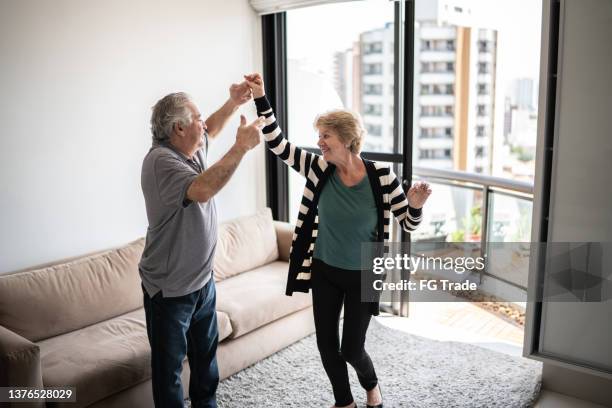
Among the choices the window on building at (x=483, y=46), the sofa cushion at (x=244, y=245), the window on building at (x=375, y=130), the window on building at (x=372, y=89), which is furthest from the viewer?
the window on building at (x=483, y=46)

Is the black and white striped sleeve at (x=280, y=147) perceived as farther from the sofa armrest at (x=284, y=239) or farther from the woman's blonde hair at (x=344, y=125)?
the sofa armrest at (x=284, y=239)

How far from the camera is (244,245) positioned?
3553mm

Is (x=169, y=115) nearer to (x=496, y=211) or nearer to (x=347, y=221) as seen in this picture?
(x=347, y=221)

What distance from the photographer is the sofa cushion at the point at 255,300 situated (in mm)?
2920

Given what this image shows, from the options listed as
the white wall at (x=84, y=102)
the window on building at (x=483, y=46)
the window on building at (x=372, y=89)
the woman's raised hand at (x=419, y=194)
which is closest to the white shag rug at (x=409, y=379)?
the woman's raised hand at (x=419, y=194)

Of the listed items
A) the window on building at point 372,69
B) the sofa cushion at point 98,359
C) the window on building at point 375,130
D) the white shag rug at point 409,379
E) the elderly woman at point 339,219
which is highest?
the window on building at point 372,69

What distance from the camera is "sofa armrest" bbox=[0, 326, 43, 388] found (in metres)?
2.06

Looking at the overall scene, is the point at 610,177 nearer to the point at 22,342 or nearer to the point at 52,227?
the point at 22,342

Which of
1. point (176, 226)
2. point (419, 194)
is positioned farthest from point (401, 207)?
point (176, 226)

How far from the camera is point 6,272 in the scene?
112 inches

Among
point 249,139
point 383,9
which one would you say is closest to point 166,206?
point 249,139

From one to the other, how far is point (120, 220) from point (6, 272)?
27.0 inches

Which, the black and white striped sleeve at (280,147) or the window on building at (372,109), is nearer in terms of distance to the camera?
the black and white striped sleeve at (280,147)

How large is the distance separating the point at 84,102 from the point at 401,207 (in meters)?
1.84
